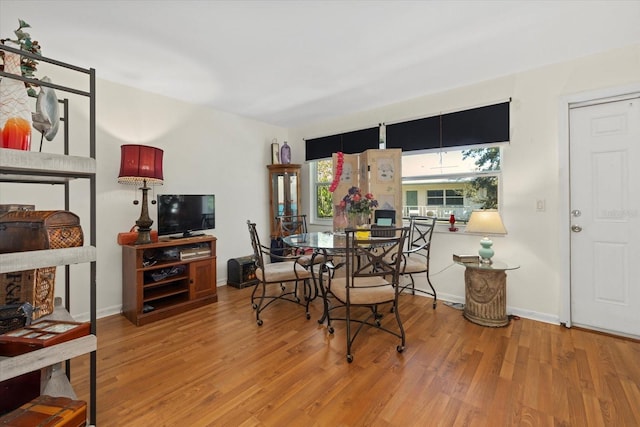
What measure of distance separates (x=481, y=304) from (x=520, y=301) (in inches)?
22.4

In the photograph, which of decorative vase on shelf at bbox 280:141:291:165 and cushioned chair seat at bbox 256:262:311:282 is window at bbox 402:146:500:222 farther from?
decorative vase on shelf at bbox 280:141:291:165

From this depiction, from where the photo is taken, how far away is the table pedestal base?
106 inches

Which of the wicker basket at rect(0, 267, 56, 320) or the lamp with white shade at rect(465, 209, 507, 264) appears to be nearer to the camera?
the wicker basket at rect(0, 267, 56, 320)

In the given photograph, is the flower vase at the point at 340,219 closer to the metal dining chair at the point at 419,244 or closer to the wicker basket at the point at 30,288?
the metal dining chair at the point at 419,244

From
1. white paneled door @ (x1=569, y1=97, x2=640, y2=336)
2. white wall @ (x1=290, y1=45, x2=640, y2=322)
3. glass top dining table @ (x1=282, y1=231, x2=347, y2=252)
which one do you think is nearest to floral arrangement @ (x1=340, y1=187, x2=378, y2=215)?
glass top dining table @ (x1=282, y1=231, x2=347, y2=252)

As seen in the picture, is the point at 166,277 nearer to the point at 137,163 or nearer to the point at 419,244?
the point at 137,163

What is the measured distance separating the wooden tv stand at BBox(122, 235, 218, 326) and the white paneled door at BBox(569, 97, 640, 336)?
12.5 feet

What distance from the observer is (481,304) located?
2742 mm

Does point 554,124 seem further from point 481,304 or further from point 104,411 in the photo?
point 104,411

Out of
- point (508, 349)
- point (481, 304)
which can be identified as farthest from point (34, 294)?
point (481, 304)

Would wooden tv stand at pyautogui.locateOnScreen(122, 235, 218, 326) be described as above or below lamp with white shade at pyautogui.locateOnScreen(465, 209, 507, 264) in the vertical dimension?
below

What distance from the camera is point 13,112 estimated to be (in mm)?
1077

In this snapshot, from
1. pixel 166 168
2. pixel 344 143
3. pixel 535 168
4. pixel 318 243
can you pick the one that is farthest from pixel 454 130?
pixel 166 168

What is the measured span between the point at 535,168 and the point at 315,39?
2465 millimetres
